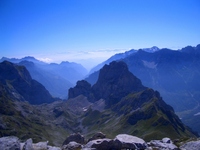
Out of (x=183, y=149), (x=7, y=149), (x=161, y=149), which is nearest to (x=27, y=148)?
(x=7, y=149)

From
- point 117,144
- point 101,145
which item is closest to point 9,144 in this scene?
point 101,145

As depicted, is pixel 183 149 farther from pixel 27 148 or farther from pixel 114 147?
pixel 27 148

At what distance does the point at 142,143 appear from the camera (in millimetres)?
42219

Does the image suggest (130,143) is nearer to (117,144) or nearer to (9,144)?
(117,144)

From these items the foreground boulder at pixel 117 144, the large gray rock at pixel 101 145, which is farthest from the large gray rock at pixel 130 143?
the large gray rock at pixel 101 145

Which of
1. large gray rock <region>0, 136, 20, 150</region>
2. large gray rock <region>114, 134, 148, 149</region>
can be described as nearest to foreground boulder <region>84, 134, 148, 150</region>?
large gray rock <region>114, 134, 148, 149</region>

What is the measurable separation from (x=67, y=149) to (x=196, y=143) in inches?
1119

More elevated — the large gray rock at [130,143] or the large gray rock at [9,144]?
the large gray rock at [9,144]

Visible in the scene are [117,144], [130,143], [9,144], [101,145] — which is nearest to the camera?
[9,144]

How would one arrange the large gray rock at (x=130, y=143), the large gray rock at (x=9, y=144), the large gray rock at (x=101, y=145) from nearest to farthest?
the large gray rock at (x=9, y=144) → the large gray rock at (x=130, y=143) → the large gray rock at (x=101, y=145)

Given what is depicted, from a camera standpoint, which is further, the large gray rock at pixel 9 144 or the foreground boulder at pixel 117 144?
the foreground boulder at pixel 117 144

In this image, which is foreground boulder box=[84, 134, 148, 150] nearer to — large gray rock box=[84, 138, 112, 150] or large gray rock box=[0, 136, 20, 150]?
large gray rock box=[84, 138, 112, 150]

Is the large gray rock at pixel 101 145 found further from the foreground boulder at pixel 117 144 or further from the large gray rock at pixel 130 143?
the large gray rock at pixel 130 143

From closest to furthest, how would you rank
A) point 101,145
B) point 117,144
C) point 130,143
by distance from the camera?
point 130,143
point 117,144
point 101,145
